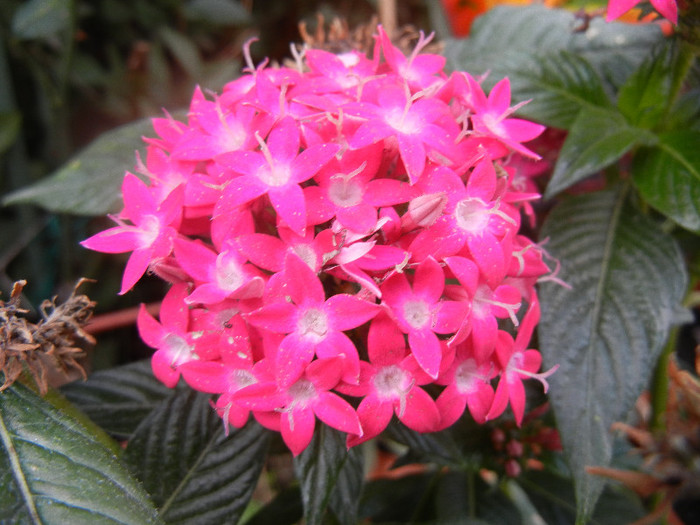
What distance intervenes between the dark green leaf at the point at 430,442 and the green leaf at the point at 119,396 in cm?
26

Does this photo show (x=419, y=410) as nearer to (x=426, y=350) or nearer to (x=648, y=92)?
(x=426, y=350)

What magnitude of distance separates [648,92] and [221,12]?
829 millimetres

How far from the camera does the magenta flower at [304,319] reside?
14.9 inches

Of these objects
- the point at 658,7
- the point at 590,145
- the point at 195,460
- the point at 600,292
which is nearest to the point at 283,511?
the point at 195,460

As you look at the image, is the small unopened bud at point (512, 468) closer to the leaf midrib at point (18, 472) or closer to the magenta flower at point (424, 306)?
the magenta flower at point (424, 306)

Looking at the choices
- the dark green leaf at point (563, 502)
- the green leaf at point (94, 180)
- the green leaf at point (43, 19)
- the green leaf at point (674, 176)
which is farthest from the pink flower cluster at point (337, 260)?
the green leaf at point (43, 19)

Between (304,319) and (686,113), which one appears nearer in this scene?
(304,319)

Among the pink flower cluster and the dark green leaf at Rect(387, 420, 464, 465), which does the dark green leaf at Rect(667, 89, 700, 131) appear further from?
the dark green leaf at Rect(387, 420, 464, 465)

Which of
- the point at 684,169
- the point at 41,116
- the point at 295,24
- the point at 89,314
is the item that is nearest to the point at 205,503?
the point at 89,314

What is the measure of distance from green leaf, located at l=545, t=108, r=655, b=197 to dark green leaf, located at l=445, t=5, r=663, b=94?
0.13 m

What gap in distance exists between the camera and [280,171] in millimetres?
423

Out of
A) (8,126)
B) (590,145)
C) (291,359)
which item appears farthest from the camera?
(8,126)

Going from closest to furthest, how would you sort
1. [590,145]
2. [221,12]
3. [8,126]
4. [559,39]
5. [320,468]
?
[320,468] → [590,145] → [559,39] → [8,126] → [221,12]

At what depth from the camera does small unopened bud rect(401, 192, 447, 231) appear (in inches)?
16.0
